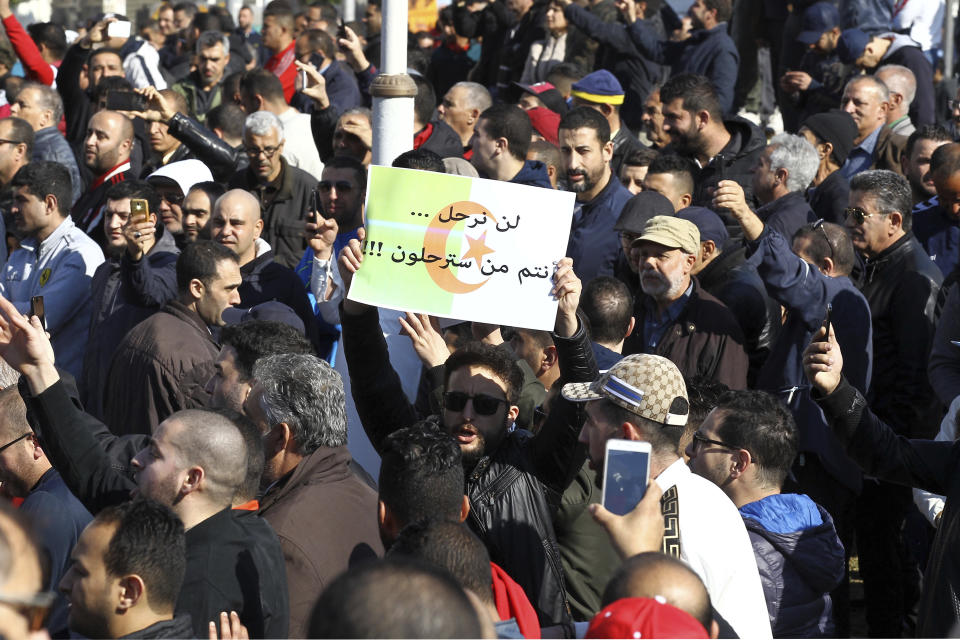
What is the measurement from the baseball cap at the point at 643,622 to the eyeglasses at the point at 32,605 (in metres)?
1.09

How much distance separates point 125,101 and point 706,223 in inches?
174

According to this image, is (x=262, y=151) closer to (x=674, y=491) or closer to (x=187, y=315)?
(x=187, y=315)

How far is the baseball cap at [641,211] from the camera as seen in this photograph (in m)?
6.34

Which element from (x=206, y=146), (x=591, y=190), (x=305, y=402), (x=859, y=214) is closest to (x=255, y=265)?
(x=591, y=190)

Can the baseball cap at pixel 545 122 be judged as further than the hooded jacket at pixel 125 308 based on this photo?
Yes

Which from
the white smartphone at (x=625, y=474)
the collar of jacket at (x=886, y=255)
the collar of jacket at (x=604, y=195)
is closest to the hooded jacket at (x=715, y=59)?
the collar of jacket at (x=604, y=195)

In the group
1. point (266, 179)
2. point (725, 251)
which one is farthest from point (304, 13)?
point (725, 251)

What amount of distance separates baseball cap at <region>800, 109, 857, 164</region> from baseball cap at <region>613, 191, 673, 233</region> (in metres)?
2.06

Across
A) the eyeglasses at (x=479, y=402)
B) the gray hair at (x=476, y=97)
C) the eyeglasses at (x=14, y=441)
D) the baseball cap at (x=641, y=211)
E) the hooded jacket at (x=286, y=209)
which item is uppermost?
the eyeglasses at (x=479, y=402)

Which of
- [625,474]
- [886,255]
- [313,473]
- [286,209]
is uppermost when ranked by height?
[625,474]

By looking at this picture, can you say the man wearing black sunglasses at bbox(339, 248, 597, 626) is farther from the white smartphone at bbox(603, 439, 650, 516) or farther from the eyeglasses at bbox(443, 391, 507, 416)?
the white smartphone at bbox(603, 439, 650, 516)

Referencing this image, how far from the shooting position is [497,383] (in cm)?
451

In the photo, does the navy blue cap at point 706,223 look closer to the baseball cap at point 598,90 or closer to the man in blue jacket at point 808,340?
the man in blue jacket at point 808,340

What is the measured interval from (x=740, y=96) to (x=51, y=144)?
7.21m
